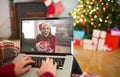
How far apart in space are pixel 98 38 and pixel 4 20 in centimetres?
174

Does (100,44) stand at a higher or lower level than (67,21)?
lower

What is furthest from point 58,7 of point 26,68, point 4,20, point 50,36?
point 26,68

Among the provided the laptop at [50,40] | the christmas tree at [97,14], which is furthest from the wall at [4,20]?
the laptop at [50,40]

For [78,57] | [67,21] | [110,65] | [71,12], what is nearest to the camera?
[67,21]

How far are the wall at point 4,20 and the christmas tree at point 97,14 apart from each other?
1.26 m

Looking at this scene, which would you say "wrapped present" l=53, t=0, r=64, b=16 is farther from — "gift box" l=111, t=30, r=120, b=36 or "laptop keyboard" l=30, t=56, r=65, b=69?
"laptop keyboard" l=30, t=56, r=65, b=69

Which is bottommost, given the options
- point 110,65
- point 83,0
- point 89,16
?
point 110,65

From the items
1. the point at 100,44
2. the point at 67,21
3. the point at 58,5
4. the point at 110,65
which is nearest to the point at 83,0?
the point at 58,5

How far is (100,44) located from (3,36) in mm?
1802

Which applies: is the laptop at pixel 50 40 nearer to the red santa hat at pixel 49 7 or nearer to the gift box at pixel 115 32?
the gift box at pixel 115 32

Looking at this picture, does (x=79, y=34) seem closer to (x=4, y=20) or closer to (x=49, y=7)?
(x=49, y=7)

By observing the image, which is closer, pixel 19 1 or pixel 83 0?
pixel 83 0

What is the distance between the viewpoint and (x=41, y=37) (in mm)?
1116

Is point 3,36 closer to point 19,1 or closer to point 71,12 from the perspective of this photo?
point 19,1
